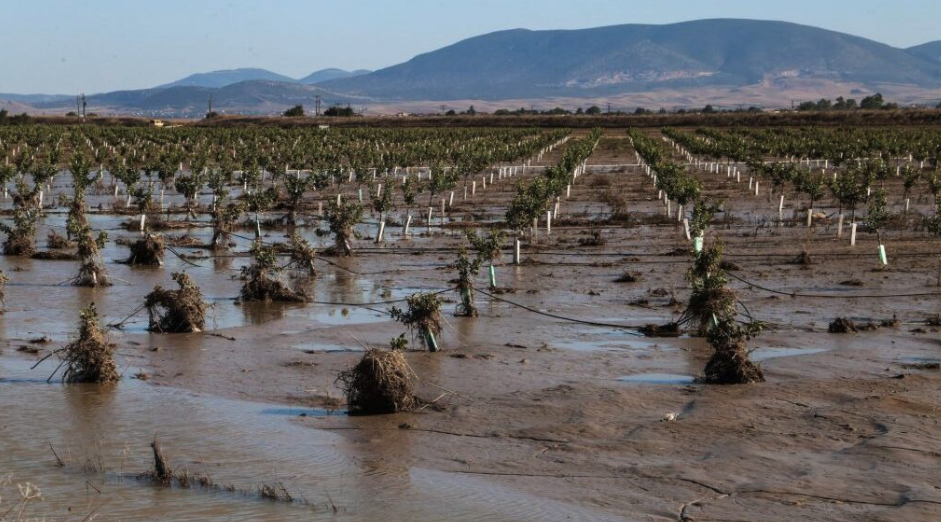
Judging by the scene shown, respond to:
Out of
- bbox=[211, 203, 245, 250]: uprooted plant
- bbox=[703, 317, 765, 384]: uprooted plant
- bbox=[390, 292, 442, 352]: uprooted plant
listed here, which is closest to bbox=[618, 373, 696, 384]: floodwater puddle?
bbox=[703, 317, 765, 384]: uprooted plant

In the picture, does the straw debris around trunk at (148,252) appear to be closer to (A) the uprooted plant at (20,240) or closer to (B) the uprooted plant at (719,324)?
(A) the uprooted plant at (20,240)

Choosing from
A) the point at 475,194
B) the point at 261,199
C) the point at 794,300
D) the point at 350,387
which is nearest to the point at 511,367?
the point at 350,387

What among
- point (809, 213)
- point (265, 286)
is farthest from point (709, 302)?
point (809, 213)

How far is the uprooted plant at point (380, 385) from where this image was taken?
11445mm

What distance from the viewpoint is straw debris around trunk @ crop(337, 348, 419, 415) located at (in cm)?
1145

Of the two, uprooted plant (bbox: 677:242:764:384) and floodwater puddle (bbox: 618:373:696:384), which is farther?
floodwater puddle (bbox: 618:373:696:384)

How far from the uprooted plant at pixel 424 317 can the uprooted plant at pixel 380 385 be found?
2694 mm

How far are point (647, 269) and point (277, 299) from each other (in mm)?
7285

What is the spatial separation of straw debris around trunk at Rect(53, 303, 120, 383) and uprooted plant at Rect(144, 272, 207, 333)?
9.98ft

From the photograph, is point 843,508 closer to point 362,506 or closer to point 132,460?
point 362,506

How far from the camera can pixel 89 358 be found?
Result: 12.8 m

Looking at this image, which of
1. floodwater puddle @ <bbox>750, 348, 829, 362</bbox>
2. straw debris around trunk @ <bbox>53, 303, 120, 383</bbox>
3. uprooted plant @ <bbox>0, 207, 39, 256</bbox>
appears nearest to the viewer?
straw debris around trunk @ <bbox>53, 303, 120, 383</bbox>

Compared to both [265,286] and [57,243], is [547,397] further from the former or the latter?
[57,243]

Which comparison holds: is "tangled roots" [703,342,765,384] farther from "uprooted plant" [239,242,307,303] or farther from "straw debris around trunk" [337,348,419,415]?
"uprooted plant" [239,242,307,303]
